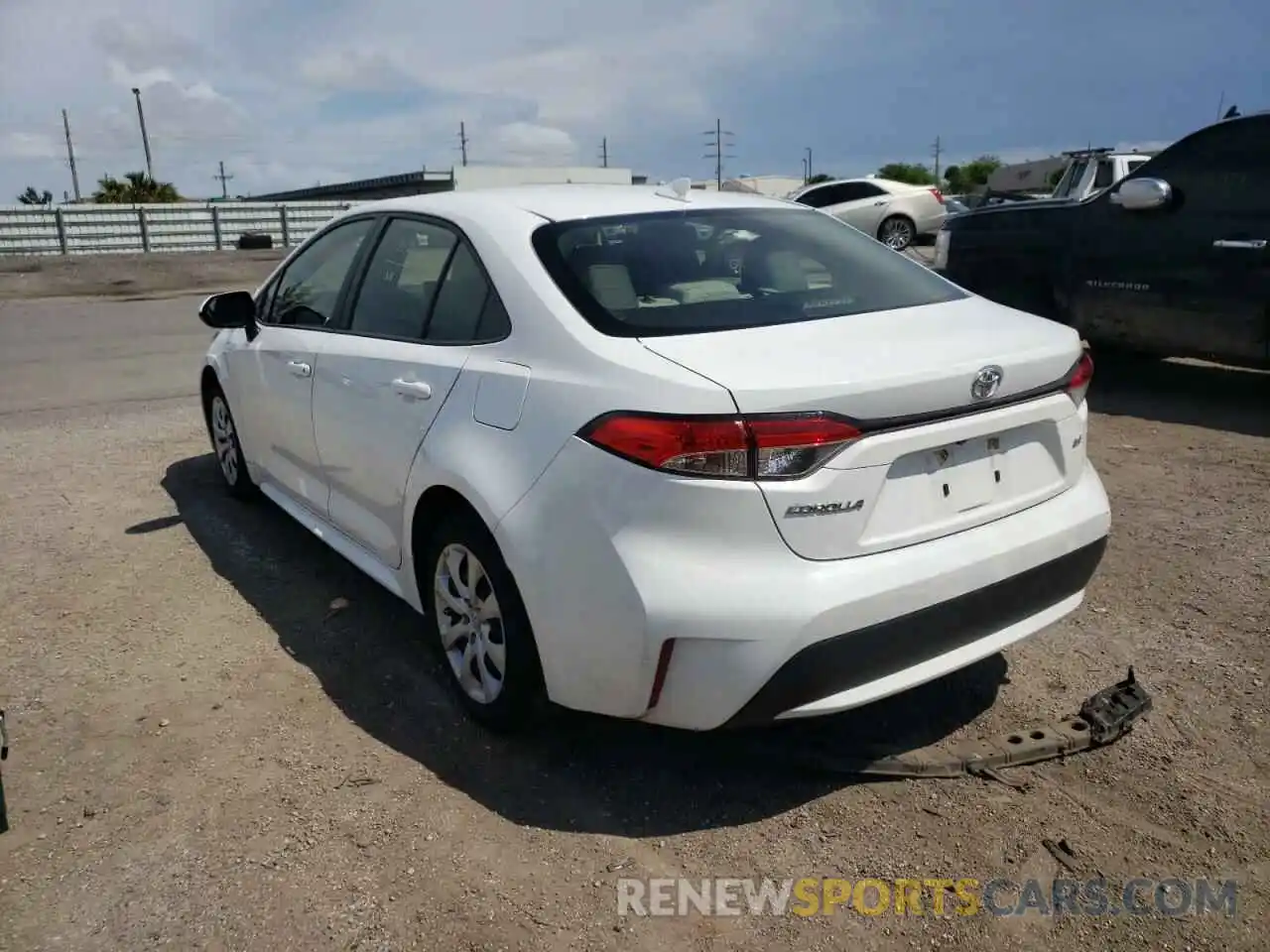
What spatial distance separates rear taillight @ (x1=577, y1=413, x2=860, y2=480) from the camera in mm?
2412

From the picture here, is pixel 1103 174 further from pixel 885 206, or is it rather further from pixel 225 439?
pixel 225 439

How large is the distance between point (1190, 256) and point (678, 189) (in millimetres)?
4563

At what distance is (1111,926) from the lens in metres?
2.38

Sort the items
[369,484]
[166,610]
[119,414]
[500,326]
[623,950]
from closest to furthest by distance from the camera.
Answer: [623,950] → [500,326] → [369,484] → [166,610] → [119,414]

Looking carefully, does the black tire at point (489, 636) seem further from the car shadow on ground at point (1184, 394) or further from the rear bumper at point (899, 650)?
the car shadow on ground at point (1184, 394)

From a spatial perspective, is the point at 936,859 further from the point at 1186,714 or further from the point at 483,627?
the point at 483,627

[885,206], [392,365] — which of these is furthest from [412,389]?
[885,206]

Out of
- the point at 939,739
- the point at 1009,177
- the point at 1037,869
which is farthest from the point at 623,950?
the point at 1009,177

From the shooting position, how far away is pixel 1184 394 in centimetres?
754

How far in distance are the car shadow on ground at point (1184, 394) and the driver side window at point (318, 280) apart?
5200 mm

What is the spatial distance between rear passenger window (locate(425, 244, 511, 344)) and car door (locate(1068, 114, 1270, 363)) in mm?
5328

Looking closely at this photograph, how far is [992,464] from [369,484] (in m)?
2.03

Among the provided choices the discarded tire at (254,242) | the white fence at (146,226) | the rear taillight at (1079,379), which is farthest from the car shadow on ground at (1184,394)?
the white fence at (146,226)

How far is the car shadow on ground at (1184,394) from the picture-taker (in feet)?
22.4
